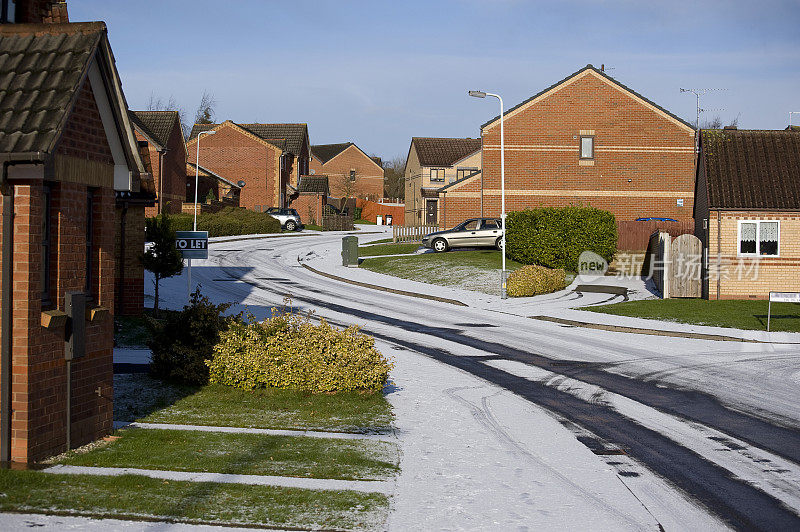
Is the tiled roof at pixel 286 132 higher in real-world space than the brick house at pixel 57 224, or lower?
higher

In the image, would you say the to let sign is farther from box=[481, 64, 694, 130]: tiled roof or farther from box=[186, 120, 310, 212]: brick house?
box=[186, 120, 310, 212]: brick house

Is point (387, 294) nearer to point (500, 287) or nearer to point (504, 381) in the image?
point (500, 287)

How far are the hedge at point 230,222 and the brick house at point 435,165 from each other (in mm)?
19523

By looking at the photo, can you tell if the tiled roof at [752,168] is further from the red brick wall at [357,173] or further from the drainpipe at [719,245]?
the red brick wall at [357,173]

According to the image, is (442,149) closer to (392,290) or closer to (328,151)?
(328,151)

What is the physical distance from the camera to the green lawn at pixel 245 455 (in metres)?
8.43

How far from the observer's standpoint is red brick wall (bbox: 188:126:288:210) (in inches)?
2872

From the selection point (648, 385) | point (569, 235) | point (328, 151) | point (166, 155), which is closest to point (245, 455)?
point (648, 385)

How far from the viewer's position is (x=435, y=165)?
8206 centimetres

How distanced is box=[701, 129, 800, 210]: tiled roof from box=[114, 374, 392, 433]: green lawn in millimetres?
21756

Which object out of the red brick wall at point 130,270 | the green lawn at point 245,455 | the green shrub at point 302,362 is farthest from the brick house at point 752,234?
the green lawn at point 245,455

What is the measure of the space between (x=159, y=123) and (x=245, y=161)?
13.6 metres

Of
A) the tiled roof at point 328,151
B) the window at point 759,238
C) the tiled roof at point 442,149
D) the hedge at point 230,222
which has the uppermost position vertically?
the tiled roof at point 328,151

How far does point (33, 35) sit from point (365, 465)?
6344 millimetres
